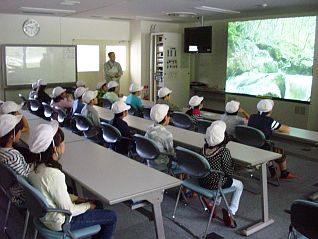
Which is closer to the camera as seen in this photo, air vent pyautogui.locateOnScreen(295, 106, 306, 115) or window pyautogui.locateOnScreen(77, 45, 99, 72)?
air vent pyautogui.locateOnScreen(295, 106, 306, 115)


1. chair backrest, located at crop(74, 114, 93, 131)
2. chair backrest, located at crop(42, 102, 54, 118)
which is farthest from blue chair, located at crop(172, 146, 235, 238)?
chair backrest, located at crop(42, 102, 54, 118)

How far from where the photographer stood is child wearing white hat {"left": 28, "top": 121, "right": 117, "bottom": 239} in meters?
2.33

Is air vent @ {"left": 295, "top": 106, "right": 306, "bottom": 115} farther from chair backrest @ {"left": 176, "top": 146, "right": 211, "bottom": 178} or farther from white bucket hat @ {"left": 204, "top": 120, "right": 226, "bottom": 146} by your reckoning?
chair backrest @ {"left": 176, "top": 146, "right": 211, "bottom": 178}

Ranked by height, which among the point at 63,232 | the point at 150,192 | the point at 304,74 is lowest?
the point at 63,232

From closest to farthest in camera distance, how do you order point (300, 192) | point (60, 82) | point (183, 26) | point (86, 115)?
point (300, 192) < point (86, 115) < point (60, 82) < point (183, 26)

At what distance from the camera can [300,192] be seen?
4465 millimetres

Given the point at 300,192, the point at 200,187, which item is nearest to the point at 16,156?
the point at 200,187

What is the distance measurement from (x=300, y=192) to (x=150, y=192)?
269 centimetres

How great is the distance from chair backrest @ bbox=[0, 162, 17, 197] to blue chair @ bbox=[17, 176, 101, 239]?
20 cm

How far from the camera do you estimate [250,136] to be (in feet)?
14.8

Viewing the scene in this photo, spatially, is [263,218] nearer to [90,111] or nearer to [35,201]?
[35,201]

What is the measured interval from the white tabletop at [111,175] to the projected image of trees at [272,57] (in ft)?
→ 18.8

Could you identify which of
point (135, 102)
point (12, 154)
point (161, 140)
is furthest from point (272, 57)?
point (12, 154)

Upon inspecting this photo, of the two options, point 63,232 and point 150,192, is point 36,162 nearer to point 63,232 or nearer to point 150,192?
point 63,232
